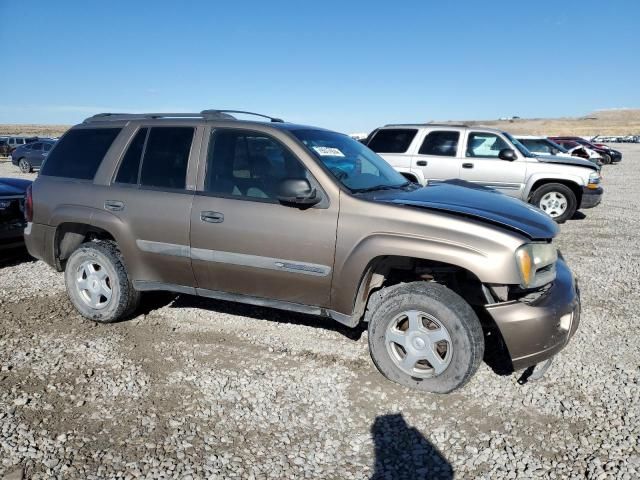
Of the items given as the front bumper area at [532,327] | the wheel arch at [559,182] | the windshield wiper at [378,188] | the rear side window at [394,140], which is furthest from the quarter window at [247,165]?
the wheel arch at [559,182]

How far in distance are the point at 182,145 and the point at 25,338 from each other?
7.07 feet

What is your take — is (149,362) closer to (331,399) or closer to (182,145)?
(331,399)

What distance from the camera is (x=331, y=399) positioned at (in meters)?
3.27

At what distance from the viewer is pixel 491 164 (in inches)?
377

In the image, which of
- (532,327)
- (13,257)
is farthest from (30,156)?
(532,327)

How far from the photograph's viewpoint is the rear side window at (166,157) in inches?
158

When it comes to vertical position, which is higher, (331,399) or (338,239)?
(338,239)

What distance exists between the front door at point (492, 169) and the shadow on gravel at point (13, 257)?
24.9 ft

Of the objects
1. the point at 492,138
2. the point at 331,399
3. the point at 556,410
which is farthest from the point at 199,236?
the point at 492,138

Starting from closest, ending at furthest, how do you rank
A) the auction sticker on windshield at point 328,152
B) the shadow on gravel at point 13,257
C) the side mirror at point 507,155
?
1. the auction sticker on windshield at point 328,152
2. the shadow on gravel at point 13,257
3. the side mirror at point 507,155

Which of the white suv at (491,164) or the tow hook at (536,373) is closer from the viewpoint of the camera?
the tow hook at (536,373)

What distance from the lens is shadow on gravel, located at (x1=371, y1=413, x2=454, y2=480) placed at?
8.41 feet

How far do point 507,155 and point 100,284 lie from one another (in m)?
7.86

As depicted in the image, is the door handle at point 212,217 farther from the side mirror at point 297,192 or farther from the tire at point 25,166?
the tire at point 25,166
